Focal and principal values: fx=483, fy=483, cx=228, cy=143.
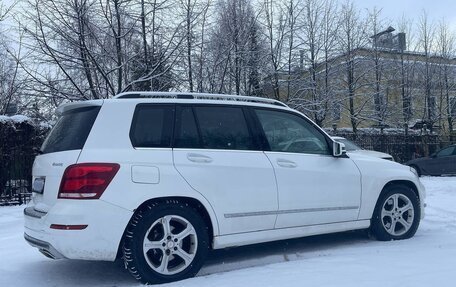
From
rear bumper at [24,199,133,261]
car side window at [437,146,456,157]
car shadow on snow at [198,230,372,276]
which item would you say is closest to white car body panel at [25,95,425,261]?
rear bumper at [24,199,133,261]

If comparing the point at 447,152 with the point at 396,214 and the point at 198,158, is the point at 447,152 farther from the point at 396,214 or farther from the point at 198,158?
the point at 198,158

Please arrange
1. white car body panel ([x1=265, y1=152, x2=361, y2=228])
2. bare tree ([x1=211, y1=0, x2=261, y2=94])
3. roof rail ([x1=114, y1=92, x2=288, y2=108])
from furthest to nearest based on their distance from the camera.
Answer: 1. bare tree ([x1=211, y1=0, x2=261, y2=94])
2. white car body panel ([x1=265, y1=152, x2=361, y2=228])
3. roof rail ([x1=114, y1=92, x2=288, y2=108])

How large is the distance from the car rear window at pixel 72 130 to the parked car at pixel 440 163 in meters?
15.7

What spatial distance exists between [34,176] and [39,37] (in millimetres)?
7833

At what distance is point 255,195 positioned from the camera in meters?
4.92

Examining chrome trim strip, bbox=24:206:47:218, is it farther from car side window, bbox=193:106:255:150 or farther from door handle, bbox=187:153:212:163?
car side window, bbox=193:106:255:150

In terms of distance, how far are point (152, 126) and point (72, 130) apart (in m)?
0.76

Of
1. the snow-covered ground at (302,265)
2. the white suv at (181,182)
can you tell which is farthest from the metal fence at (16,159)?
the white suv at (181,182)

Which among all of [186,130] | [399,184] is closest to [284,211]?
[186,130]

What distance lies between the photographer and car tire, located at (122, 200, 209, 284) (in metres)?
4.30

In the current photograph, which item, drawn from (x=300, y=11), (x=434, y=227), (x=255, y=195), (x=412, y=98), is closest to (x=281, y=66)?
(x=300, y=11)

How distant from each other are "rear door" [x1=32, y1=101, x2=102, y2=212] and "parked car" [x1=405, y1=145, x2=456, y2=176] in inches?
620

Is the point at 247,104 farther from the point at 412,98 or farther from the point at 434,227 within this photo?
the point at 412,98

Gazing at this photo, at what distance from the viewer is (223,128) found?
5.07 meters
